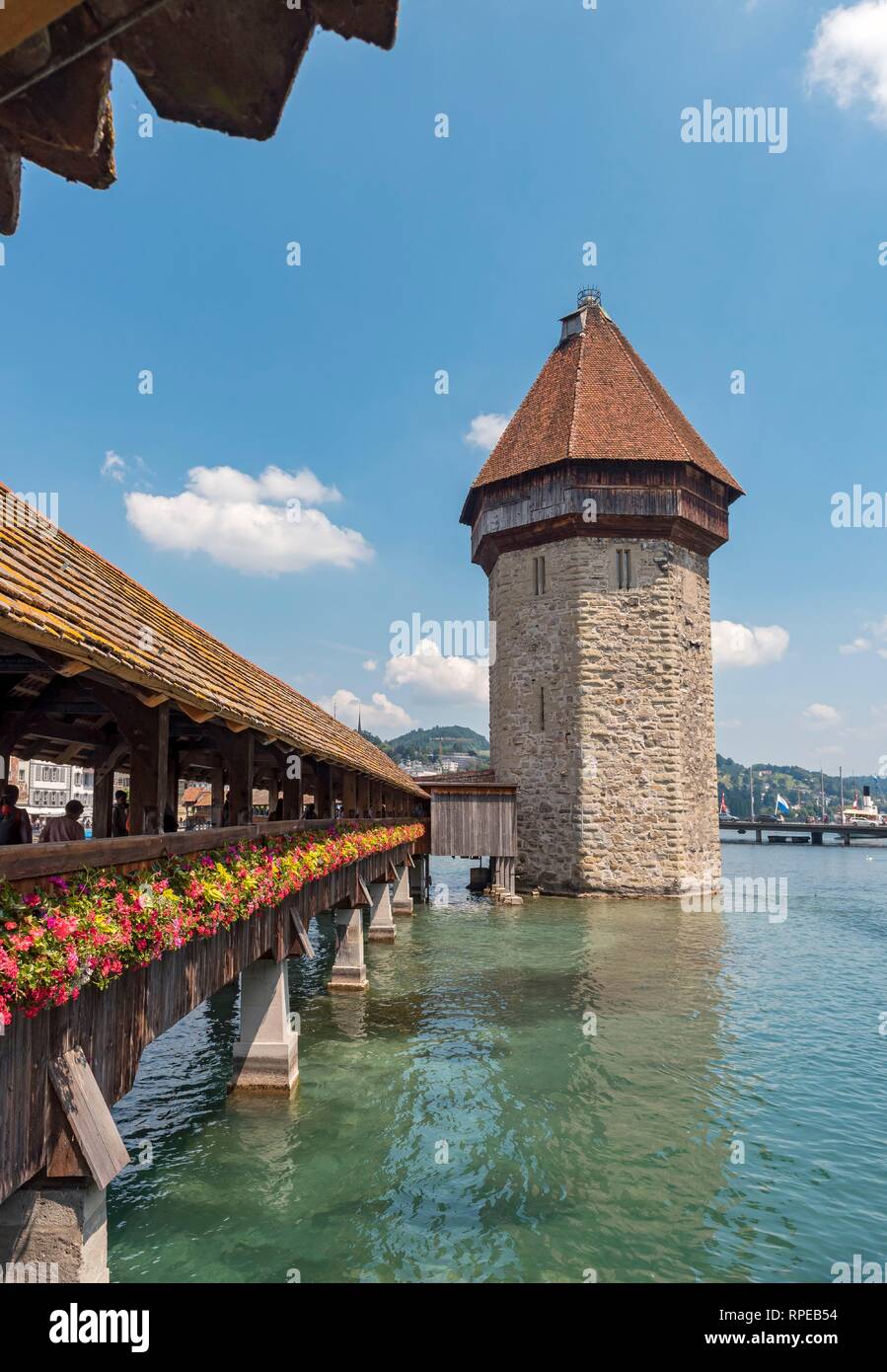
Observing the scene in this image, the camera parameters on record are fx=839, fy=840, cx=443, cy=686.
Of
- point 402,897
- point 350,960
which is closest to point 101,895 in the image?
point 350,960

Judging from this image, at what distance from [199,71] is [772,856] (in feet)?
Answer: 231

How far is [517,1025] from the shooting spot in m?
12.3

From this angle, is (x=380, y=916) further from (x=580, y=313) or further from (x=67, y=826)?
(x=580, y=313)

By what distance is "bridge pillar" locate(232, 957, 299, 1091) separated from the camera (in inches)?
375

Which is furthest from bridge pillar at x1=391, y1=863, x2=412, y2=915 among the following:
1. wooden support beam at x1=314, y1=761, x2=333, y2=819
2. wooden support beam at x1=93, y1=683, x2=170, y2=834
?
wooden support beam at x1=93, y1=683, x2=170, y2=834

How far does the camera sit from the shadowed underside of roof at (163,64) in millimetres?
2186

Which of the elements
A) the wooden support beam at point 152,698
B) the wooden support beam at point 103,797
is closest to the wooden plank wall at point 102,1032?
the wooden support beam at point 152,698

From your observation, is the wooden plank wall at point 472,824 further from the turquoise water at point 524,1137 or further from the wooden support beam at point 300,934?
the wooden support beam at point 300,934

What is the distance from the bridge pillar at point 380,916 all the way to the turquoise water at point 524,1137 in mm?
3924

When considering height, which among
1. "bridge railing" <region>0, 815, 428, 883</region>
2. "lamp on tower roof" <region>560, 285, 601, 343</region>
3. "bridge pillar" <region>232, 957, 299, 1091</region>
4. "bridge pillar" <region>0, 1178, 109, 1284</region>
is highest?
"lamp on tower roof" <region>560, 285, 601, 343</region>

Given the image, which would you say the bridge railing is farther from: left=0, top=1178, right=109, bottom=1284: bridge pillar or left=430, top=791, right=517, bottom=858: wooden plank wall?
Answer: left=430, top=791, right=517, bottom=858: wooden plank wall

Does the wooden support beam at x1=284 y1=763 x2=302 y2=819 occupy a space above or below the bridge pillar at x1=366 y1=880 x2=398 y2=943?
above

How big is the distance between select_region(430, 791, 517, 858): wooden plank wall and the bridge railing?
20.0m

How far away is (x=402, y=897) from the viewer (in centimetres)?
2572
